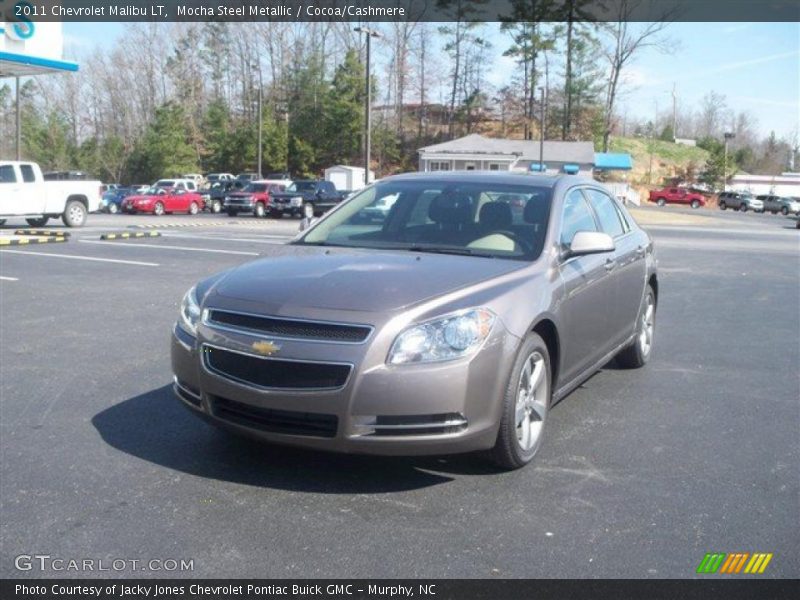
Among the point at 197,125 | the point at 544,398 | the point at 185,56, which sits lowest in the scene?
the point at 544,398

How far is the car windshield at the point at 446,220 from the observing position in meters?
5.17

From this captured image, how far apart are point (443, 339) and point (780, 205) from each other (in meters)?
72.6

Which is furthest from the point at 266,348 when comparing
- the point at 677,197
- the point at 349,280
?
the point at 677,197

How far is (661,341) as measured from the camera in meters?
8.52

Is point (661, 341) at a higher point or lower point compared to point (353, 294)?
lower

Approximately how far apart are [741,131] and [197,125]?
84.7m

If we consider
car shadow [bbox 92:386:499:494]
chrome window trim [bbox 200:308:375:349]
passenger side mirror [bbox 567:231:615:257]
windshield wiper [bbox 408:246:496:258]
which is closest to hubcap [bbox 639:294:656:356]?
passenger side mirror [bbox 567:231:615:257]

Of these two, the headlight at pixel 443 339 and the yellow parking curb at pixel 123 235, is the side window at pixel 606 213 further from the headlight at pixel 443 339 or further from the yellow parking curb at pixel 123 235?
the yellow parking curb at pixel 123 235

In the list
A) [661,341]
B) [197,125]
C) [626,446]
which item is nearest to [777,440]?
[626,446]

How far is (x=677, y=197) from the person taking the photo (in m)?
74.2

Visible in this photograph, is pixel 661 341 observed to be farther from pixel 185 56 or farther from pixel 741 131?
pixel 741 131

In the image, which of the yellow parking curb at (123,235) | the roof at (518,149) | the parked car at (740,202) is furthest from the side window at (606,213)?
the parked car at (740,202)

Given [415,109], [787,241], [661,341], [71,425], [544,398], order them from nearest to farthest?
[544,398], [71,425], [661,341], [787,241], [415,109]

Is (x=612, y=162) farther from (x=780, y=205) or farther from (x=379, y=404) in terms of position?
(x=379, y=404)
